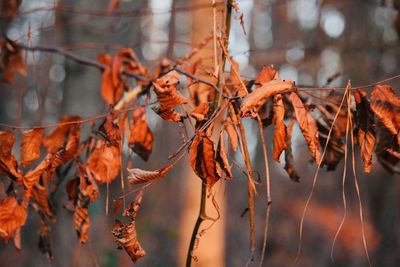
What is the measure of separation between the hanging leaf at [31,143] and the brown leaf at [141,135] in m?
0.35

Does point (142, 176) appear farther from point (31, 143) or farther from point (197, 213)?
point (197, 213)

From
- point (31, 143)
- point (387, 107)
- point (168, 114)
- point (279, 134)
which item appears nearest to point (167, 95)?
point (168, 114)

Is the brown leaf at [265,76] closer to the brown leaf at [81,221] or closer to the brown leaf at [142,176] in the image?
the brown leaf at [142,176]

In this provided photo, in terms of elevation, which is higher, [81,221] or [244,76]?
[244,76]

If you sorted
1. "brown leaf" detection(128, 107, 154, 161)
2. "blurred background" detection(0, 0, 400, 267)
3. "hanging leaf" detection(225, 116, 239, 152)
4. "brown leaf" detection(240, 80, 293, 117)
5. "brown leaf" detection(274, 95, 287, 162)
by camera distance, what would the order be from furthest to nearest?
"blurred background" detection(0, 0, 400, 267) < "brown leaf" detection(128, 107, 154, 161) < "hanging leaf" detection(225, 116, 239, 152) < "brown leaf" detection(274, 95, 287, 162) < "brown leaf" detection(240, 80, 293, 117)

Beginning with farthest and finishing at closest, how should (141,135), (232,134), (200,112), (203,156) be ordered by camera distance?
(141,135) < (232,134) < (200,112) < (203,156)

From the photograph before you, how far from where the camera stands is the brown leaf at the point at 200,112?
1188mm

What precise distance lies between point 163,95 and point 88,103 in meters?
2.84

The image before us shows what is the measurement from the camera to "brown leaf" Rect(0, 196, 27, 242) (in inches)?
56.8

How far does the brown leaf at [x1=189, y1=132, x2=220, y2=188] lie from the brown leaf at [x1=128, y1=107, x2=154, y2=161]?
561 millimetres

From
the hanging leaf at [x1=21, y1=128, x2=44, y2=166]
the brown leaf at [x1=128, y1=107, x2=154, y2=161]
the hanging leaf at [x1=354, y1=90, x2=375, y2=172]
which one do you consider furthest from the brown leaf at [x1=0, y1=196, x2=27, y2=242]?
the hanging leaf at [x1=354, y1=90, x2=375, y2=172]

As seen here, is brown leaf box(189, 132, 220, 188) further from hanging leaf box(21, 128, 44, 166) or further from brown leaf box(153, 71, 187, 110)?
hanging leaf box(21, 128, 44, 166)

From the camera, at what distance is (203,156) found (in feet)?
3.63

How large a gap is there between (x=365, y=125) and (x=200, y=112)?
1.50ft
